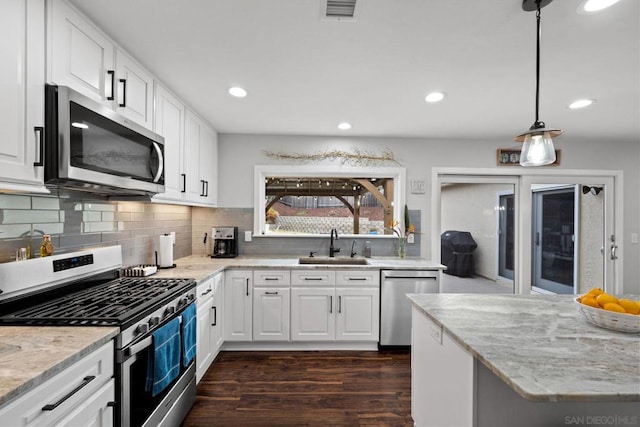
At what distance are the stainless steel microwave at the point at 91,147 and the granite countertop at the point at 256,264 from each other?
35.3 inches

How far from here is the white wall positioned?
383 cm

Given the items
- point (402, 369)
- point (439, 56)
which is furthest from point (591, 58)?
point (402, 369)

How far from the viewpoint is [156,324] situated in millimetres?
1672

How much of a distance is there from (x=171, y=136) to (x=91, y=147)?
1.10m

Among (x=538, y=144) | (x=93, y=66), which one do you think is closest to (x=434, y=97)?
(x=538, y=144)

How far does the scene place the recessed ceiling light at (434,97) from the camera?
254cm

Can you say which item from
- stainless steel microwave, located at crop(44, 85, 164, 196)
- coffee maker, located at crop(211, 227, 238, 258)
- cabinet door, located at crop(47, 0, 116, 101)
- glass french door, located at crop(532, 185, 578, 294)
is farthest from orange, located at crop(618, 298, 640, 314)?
coffee maker, located at crop(211, 227, 238, 258)

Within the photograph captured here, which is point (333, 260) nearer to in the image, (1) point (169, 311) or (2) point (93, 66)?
(1) point (169, 311)

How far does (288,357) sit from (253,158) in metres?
2.23

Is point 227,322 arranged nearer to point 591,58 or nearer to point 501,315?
point 501,315

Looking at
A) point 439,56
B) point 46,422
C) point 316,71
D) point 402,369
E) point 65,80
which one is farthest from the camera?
point 402,369

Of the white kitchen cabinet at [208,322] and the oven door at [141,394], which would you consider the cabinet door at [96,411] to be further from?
the white kitchen cabinet at [208,322]

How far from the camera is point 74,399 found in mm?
1125

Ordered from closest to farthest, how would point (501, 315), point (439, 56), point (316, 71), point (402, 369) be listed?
point (501, 315) → point (439, 56) → point (316, 71) → point (402, 369)
